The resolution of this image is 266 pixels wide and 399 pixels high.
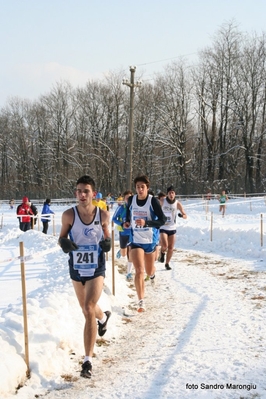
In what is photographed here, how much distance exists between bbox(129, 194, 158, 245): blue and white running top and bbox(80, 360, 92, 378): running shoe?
280 cm

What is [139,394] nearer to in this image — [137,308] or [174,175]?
[137,308]

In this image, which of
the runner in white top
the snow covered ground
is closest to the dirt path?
the snow covered ground

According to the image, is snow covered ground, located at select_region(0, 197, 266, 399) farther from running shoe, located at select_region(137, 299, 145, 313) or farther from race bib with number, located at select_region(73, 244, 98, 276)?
race bib with number, located at select_region(73, 244, 98, 276)

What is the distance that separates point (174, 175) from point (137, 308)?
43.9 meters

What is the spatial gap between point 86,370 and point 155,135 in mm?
44834

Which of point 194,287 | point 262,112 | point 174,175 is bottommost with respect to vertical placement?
point 194,287

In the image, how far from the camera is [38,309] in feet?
18.7

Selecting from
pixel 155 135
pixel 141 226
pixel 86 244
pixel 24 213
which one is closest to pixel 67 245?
pixel 86 244

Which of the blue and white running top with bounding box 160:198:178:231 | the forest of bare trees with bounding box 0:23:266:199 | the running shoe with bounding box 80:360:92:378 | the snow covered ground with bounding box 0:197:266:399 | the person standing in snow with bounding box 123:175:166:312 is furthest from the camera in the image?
the forest of bare trees with bounding box 0:23:266:199

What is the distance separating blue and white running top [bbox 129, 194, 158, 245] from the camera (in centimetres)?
693

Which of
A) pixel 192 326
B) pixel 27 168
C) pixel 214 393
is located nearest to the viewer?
pixel 214 393

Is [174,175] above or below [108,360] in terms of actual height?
above

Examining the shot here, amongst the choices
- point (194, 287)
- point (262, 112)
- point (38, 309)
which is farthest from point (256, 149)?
point (38, 309)

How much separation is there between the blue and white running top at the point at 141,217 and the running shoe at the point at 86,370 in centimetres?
280
